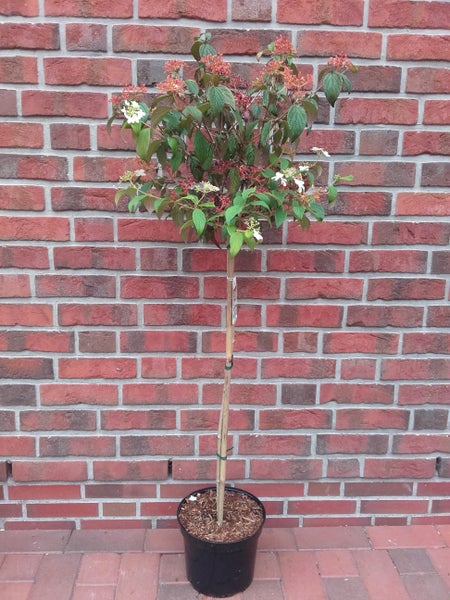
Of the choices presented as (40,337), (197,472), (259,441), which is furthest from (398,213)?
(40,337)

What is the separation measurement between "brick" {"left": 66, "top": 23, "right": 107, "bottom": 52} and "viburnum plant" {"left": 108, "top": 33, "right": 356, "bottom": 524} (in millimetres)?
444

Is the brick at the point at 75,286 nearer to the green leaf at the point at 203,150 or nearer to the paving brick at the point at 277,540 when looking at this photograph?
the green leaf at the point at 203,150

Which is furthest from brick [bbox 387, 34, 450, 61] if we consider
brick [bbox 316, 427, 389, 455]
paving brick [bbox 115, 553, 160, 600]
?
paving brick [bbox 115, 553, 160, 600]

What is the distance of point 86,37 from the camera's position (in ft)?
6.24

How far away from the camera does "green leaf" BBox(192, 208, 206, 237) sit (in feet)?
4.78

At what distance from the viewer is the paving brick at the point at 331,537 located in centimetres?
219

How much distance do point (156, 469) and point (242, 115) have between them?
4.60 ft

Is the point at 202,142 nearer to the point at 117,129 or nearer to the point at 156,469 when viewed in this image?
the point at 117,129

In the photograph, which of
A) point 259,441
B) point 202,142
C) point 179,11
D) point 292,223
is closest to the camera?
point 202,142

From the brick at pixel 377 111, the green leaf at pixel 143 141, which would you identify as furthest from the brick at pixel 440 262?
the green leaf at pixel 143 141

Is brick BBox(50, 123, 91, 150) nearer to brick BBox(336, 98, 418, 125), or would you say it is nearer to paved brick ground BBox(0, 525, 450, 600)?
brick BBox(336, 98, 418, 125)

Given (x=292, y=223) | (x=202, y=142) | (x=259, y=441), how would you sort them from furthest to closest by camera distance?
(x=259, y=441) → (x=292, y=223) → (x=202, y=142)

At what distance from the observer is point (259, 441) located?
7.24ft

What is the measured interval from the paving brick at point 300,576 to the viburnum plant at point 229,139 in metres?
1.27
